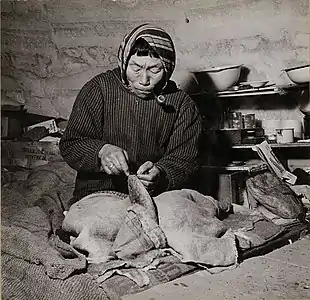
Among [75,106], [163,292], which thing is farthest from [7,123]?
[163,292]

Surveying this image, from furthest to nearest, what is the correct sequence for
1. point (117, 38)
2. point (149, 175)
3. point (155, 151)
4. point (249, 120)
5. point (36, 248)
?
point (249, 120) < point (117, 38) < point (155, 151) < point (149, 175) < point (36, 248)

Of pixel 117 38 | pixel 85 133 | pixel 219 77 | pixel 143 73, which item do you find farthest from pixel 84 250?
pixel 219 77

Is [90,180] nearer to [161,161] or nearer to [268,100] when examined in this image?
[161,161]

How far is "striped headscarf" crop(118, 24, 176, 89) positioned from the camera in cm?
97

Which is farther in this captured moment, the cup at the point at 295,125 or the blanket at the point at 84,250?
the cup at the point at 295,125

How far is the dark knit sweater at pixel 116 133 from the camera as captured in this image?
39.8 inches

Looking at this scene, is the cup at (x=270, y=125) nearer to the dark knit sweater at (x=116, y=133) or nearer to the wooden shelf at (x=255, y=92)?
the wooden shelf at (x=255, y=92)

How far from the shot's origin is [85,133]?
1.02 metres

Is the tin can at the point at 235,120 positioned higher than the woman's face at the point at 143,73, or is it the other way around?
the woman's face at the point at 143,73

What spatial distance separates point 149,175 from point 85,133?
Result: 0.16 metres

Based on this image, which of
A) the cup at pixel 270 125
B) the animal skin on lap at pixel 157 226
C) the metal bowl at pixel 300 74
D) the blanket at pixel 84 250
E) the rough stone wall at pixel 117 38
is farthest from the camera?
the cup at pixel 270 125

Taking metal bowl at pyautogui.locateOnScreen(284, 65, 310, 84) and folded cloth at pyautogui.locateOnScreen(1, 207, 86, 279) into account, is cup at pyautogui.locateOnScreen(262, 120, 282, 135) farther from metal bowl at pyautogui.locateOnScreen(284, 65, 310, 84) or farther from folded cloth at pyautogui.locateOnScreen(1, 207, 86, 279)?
folded cloth at pyautogui.locateOnScreen(1, 207, 86, 279)

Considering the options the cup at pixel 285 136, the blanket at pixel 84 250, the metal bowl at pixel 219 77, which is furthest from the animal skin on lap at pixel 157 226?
the metal bowl at pixel 219 77

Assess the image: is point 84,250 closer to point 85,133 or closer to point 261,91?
point 85,133
